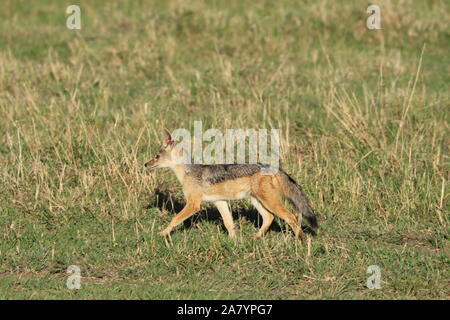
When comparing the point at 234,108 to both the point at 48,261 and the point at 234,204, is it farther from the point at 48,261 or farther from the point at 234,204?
the point at 48,261

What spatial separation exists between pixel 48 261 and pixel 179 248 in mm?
1178

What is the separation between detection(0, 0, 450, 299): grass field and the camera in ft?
24.7

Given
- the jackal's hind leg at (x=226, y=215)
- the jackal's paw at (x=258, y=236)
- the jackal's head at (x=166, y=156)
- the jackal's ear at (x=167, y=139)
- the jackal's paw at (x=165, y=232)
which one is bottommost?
the jackal's paw at (x=258, y=236)

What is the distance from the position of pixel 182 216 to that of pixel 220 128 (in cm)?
282

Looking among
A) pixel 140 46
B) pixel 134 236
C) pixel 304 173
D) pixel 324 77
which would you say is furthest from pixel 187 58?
pixel 134 236

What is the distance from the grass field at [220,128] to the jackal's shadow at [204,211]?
0.09ft

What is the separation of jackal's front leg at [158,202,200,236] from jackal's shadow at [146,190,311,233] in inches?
22.0

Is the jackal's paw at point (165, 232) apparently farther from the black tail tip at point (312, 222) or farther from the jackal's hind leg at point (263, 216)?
the black tail tip at point (312, 222)

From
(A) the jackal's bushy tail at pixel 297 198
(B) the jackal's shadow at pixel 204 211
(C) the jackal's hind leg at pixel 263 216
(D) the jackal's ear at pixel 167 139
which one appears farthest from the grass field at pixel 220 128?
(D) the jackal's ear at pixel 167 139

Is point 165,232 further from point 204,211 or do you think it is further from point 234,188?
point 204,211

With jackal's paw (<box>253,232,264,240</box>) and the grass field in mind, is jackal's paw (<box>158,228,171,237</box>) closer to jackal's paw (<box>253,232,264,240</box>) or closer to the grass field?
the grass field

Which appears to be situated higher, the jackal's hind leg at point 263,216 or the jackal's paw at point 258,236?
the jackal's hind leg at point 263,216

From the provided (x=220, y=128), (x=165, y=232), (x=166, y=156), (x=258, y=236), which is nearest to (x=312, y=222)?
(x=258, y=236)

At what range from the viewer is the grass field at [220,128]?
7.52 metres
